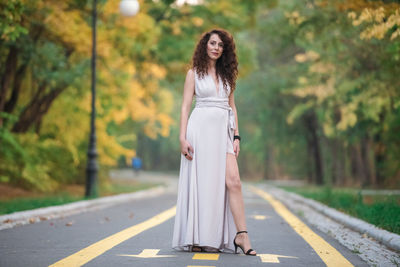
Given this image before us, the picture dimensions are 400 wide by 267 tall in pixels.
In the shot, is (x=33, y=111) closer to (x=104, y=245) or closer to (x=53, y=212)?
(x=53, y=212)

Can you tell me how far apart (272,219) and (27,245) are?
5.06 meters

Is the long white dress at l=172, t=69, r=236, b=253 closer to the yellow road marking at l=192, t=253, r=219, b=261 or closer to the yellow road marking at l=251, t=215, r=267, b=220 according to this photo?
the yellow road marking at l=192, t=253, r=219, b=261

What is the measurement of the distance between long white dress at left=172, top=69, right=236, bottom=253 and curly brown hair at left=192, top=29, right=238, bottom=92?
0.31 ft

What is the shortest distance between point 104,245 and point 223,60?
243 cm

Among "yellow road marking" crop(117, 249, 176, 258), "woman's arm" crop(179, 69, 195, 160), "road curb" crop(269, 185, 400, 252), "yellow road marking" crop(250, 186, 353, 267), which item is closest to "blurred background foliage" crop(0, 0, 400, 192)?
"road curb" crop(269, 185, 400, 252)

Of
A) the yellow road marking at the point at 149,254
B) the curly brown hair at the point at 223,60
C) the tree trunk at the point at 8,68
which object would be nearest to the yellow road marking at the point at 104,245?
the yellow road marking at the point at 149,254

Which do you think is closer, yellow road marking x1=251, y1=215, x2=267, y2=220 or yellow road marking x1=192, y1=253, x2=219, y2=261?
yellow road marking x1=192, y1=253, x2=219, y2=261

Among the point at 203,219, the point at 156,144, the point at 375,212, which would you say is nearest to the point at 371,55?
the point at 375,212

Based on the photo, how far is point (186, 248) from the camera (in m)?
6.16

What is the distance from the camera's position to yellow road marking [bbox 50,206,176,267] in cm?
548

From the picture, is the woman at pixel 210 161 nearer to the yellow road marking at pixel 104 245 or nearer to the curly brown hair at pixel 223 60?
the curly brown hair at pixel 223 60

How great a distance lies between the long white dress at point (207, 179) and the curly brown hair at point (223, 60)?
0.31 ft

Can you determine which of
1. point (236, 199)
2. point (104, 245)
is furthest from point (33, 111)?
point (236, 199)

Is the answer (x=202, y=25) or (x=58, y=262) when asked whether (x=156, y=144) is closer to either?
(x=202, y=25)
